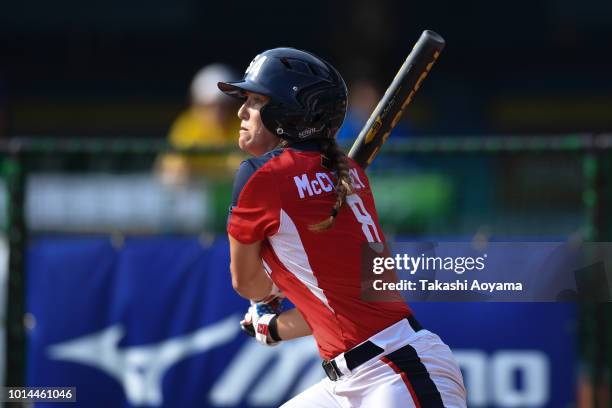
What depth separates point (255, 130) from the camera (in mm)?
4605

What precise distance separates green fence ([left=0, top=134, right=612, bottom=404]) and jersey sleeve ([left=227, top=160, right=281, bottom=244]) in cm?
289

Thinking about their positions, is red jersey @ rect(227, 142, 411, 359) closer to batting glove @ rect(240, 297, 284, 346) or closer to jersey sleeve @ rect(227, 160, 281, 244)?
jersey sleeve @ rect(227, 160, 281, 244)

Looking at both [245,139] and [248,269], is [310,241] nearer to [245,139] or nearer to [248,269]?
[248,269]

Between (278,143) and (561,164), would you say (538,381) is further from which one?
(278,143)

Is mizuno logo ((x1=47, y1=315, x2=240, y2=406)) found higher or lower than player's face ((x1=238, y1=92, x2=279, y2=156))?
lower

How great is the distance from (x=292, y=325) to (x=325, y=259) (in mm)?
413

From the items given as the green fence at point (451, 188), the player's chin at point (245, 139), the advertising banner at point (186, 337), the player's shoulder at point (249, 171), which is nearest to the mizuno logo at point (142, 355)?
the advertising banner at point (186, 337)

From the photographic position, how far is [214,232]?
7395 mm

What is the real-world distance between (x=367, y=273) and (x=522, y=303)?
2859 mm

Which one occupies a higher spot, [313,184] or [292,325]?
[313,184]

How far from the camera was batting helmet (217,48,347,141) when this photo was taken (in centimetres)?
452

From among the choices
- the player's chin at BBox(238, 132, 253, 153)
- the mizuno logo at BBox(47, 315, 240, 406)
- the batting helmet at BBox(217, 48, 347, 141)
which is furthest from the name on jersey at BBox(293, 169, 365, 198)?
the mizuno logo at BBox(47, 315, 240, 406)

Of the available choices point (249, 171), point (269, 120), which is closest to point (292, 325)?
point (249, 171)

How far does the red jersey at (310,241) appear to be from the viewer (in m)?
4.31
